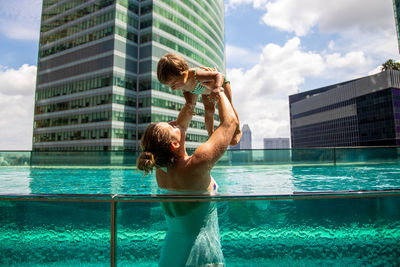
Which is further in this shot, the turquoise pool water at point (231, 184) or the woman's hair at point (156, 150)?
the turquoise pool water at point (231, 184)

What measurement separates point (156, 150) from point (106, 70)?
62.1 meters

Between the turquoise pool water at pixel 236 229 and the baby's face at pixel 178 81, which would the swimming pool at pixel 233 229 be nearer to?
the turquoise pool water at pixel 236 229

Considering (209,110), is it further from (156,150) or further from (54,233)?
(54,233)

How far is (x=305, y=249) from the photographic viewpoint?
1884 millimetres

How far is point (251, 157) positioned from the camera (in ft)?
58.0

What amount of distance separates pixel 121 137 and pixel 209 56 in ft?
119

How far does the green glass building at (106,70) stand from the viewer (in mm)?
58375

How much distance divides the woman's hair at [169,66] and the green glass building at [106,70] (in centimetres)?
5642

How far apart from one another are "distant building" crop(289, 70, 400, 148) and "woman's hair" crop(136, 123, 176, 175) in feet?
305

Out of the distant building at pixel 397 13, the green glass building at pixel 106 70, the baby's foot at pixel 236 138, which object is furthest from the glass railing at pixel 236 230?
the distant building at pixel 397 13

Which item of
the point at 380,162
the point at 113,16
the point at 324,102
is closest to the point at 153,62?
the point at 113,16

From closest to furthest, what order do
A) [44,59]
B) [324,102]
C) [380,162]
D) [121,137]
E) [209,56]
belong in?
[380,162] → [121,137] → [44,59] → [209,56] → [324,102]

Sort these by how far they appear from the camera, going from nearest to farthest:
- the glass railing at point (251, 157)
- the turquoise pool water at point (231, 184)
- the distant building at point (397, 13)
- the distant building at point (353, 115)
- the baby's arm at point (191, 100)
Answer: the baby's arm at point (191, 100) → the turquoise pool water at point (231, 184) → the glass railing at point (251, 157) → the distant building at point (397, 13) → the distant building at point (353, 115)

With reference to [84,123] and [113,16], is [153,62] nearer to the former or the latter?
[113,16]
